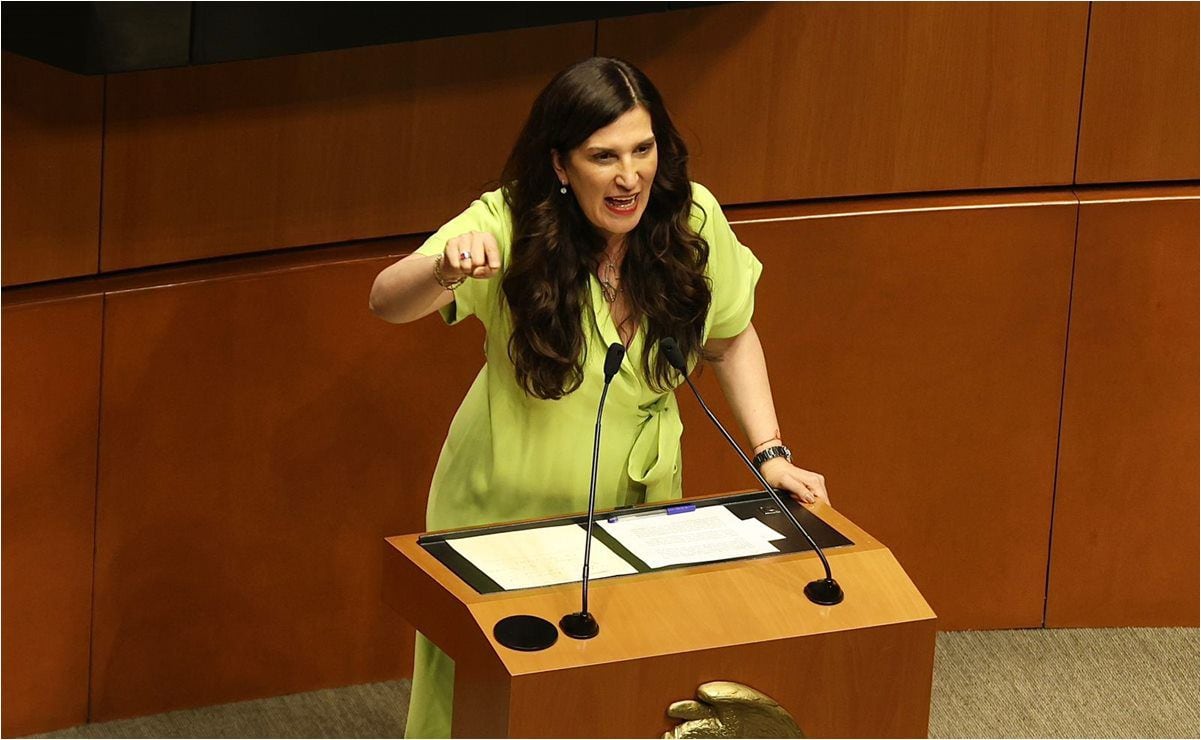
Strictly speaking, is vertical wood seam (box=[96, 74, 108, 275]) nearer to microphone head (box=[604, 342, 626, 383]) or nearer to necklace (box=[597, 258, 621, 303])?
necklace (box=[597, 258, 621, 303])

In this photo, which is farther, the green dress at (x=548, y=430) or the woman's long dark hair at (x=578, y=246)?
the green dress at (x=548, y=430)

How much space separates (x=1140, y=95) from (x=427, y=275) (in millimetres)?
1983

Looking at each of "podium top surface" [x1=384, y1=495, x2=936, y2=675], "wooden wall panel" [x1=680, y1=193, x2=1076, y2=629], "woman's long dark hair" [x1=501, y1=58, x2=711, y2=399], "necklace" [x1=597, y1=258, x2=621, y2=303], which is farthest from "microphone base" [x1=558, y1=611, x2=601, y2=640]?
"wooden wall panel" [x1=680, y1=193, x2=1076, y2=629]

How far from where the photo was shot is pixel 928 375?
12.6 ft

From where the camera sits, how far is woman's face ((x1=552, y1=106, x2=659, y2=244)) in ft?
7.99

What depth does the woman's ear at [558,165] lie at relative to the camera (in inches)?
98.0

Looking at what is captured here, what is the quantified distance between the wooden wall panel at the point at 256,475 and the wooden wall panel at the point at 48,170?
164 mm

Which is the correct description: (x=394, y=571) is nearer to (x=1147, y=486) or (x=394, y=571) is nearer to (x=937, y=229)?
(x=937, y=229)

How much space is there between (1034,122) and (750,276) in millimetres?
1271

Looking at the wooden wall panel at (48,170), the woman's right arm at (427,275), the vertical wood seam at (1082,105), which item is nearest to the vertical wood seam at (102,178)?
the wooden wall panel at (48,170)

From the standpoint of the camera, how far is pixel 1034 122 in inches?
148

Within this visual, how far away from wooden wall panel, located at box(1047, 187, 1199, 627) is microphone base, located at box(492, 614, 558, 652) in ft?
6.83

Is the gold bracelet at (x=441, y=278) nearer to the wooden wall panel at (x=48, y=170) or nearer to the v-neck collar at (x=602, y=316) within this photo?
the v-neck collar at (x=602, y=316)

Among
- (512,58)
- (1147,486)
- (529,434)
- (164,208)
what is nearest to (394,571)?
(529,434)
